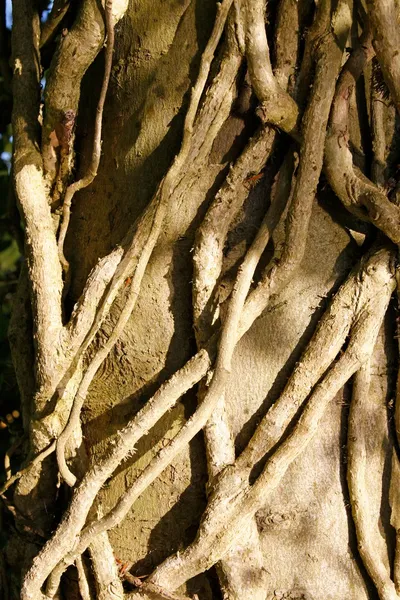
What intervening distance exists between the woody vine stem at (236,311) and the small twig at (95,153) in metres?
0.01

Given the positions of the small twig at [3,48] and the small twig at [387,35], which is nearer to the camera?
the small twig at [387,35]

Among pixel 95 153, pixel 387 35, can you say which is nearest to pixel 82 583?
pixel 95 153

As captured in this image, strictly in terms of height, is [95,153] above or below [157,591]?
above

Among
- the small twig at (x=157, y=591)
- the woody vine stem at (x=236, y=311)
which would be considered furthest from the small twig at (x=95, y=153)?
the small twig at (x=157, y=591)

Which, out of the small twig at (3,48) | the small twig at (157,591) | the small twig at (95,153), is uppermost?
the small twig at (3,48)

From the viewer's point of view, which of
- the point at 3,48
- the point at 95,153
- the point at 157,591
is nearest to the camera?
the point at 157,591

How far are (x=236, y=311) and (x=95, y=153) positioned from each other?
46cm

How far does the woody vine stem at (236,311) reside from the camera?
49.7 inches

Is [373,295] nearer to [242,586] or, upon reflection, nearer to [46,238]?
[242,586]

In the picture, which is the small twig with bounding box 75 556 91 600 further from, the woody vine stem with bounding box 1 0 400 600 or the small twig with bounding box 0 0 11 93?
the small twig with bounding box 0 0 11 93

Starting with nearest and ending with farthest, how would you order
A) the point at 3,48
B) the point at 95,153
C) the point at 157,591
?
the point at 157,591
the point at 95,153
the point at 3,48

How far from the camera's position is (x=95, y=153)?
1.44 m

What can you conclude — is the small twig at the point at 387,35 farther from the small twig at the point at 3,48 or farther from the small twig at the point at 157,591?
the small twig at the point at 3,48

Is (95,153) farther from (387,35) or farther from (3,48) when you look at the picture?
(3,48)
